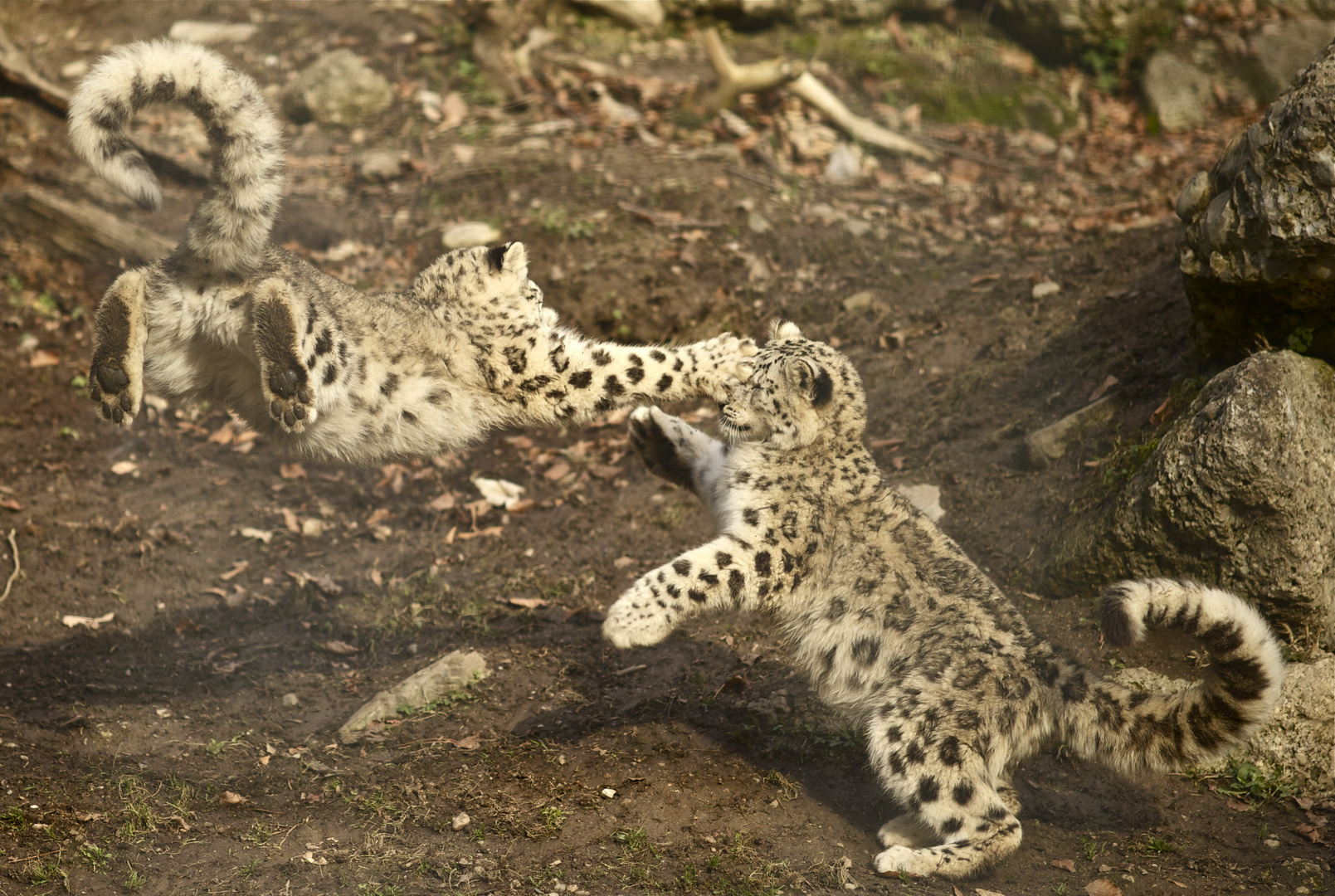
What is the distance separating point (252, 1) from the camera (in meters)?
15.6

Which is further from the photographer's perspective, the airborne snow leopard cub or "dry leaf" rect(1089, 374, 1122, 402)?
"dry leaf" rect(1089, 374, 1122, 402)

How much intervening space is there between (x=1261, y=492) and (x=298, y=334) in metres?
5.59

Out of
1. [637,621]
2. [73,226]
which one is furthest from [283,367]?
[73,226]

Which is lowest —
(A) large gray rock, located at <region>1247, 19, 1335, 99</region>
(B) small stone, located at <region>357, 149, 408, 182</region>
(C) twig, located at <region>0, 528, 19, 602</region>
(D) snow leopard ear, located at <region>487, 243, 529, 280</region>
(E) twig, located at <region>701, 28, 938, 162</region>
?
(C) twig, located at <region>0, 528, 19, 602</region>

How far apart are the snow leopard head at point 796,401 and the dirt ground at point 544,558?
70.4 inches

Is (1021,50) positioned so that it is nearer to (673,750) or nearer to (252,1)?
(252,1)

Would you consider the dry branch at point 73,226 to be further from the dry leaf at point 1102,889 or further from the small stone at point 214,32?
the dry leaf at point 1102,889

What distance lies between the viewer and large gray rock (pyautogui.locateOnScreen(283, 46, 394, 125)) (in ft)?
44.4

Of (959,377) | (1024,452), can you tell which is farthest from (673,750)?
(959,377)

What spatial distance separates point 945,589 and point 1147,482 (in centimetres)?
164

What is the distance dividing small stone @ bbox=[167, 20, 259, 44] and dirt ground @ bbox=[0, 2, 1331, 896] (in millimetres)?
824

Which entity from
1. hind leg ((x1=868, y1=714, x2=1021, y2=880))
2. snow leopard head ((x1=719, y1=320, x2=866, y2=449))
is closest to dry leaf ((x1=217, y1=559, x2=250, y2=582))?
snow leopard head ((x1=719, y1=320, x2=866, y2=449))

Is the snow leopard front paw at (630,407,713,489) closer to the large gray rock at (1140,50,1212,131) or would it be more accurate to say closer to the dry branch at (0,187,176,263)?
the dry branch at (0,187,176,263)

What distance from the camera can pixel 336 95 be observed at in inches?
533
